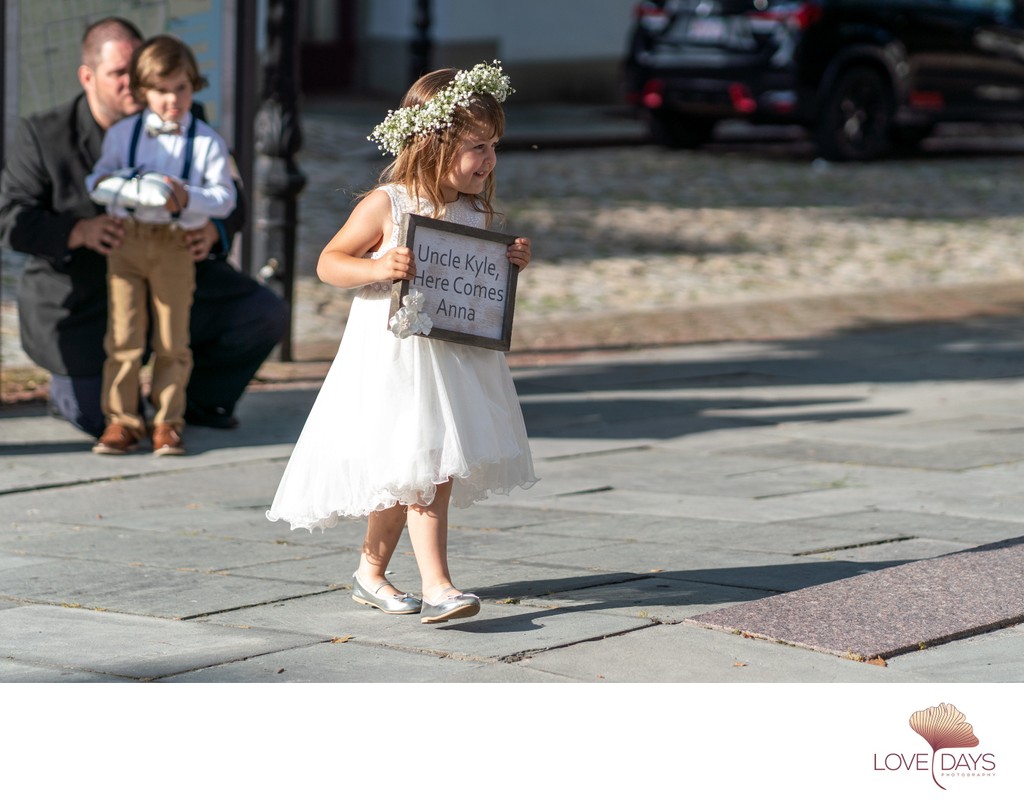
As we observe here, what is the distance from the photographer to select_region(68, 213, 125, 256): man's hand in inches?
280

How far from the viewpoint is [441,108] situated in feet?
15.0

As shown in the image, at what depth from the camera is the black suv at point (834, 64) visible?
17578mm

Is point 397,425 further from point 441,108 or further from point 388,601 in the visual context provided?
point 441,108

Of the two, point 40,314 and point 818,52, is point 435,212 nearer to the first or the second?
point 40,314

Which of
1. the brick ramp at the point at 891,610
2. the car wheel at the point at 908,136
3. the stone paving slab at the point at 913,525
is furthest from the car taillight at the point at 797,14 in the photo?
the brick ramp at the point at 891,610

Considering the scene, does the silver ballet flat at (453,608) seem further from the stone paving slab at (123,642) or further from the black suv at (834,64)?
the black suv at (834,64)

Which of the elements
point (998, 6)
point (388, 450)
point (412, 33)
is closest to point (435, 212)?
point (388, 450)

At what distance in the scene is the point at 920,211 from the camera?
51.0ft

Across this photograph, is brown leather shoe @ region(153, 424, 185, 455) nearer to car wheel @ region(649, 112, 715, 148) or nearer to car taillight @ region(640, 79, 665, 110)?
car taillight @ region(640, 79, 665, 110)

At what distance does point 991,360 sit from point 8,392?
5.09 metres

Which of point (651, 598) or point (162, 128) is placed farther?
point (162, 128)

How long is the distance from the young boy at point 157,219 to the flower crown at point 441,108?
2494 millimetres

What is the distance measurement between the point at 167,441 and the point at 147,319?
51cm
